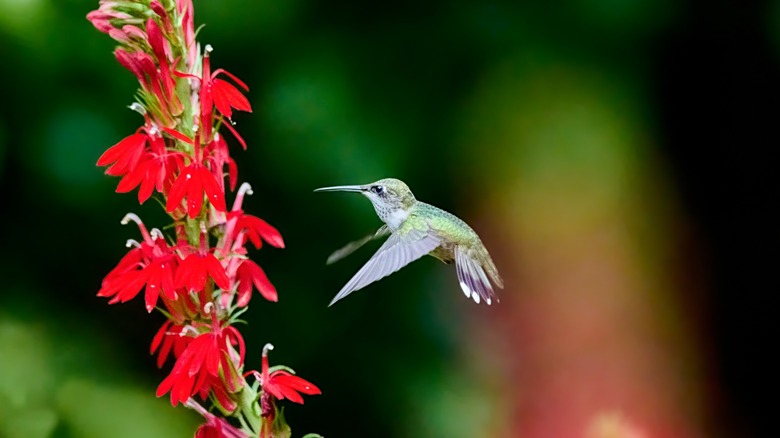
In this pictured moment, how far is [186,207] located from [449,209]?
0.78 m

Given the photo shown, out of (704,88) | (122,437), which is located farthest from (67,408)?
(704,88)

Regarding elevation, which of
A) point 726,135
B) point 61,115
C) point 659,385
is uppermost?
point 726,135

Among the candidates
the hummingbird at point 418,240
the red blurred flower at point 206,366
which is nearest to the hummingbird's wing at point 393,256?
the hummingbird at point 418,240

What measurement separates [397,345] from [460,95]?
0.43 metres

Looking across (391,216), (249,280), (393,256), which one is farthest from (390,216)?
(249,280)

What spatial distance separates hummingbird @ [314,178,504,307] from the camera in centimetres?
91

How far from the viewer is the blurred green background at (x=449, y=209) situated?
1.36 metres

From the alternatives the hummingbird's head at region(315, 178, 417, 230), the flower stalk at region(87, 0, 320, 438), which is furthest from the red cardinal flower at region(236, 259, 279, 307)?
the hummingbird's head at region(315, 178, 417, 230)

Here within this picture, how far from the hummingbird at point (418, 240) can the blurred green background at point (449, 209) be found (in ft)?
1.07

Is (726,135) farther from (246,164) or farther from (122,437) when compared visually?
(122,437)

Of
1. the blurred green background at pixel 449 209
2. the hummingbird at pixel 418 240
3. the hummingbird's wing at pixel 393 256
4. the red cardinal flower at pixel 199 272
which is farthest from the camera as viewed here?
the blurred green background at pixel 449 209

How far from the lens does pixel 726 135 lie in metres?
1.49

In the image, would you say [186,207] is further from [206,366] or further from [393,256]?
[393,256]

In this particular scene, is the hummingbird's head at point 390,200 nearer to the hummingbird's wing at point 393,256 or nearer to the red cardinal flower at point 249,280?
the hummingbird's wing at point 393,256
